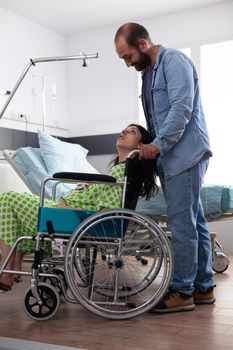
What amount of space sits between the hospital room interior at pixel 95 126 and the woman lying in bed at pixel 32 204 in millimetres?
149

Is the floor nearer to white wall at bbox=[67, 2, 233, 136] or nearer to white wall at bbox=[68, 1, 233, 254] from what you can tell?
white wall at bbox=[68, 1, 233, 254]

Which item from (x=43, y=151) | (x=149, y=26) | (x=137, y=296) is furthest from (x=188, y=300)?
(x=149, y=26)

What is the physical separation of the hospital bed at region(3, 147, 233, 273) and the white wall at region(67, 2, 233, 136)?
1.62m

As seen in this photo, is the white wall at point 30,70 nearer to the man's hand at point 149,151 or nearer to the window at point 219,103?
the window at point 219,103

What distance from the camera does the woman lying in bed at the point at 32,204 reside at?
216cm

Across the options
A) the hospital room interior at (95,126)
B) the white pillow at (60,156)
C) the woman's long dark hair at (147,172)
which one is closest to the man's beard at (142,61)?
the woman's long dark hair at (147,172)

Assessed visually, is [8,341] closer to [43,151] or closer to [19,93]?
[43,151]

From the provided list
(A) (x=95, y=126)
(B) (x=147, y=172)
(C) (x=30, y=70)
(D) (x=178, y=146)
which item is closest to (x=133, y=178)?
(B) (x=147, y=172)

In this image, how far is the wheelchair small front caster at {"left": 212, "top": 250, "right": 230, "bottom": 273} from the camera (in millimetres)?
3332

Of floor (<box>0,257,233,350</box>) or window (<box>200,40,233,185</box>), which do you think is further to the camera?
window (<box>200,40,233,185</box>)

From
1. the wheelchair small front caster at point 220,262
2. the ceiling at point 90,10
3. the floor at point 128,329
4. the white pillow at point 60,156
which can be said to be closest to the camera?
the floor at point 128,329

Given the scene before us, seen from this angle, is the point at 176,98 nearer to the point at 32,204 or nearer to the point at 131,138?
the point at 131,138

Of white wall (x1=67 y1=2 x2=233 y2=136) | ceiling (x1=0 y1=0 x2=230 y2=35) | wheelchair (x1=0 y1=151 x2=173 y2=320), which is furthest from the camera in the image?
white wall (x1=67 y1=2 x2=233 y2=136)

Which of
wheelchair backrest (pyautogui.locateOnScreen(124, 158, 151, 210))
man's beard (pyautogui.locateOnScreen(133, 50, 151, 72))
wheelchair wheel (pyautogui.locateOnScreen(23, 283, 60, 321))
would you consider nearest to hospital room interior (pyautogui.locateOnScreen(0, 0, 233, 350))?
wheelchair wheel (pyautogui.locateOnScreen(23, 283, 60, 321))
